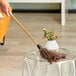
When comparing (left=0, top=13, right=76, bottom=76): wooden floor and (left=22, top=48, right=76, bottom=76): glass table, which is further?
(left=0, top=13, right=76, bottom=76): wooden floor

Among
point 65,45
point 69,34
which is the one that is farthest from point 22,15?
point 65,45

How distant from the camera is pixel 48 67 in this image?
Result: 200 centimetres

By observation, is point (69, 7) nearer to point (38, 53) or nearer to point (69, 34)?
point (69, 34)

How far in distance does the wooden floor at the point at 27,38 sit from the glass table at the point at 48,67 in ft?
1.95

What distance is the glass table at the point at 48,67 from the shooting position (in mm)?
1990

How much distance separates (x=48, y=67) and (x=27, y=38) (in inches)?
71.9

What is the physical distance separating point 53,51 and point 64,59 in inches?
4.6

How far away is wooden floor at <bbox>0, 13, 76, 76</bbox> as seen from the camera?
9.48 feet

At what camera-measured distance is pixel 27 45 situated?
3.50 m

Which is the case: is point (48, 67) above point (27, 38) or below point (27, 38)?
above

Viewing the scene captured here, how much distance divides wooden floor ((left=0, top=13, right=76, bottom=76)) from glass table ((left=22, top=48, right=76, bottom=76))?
1.95 feet

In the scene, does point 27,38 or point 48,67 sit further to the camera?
point 27,38

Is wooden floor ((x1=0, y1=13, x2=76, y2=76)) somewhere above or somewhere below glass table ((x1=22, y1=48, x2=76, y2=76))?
below

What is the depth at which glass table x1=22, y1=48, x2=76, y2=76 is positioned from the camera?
6.53 feet
